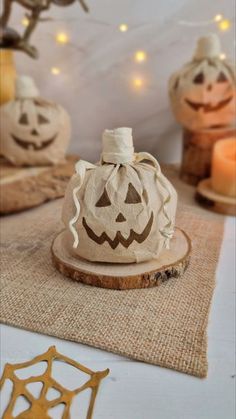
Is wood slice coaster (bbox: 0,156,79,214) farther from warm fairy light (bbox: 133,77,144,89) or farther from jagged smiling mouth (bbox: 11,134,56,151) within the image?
warm fairy light (bbox: 133,77,144,89)

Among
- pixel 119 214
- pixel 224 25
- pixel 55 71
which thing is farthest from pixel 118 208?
pixel 55 71

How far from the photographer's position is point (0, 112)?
109 centimetres

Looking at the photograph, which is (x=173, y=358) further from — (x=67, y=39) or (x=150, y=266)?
(x=67, y=39)

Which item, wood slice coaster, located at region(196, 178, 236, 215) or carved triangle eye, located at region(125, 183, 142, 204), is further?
wood slice coaster, located at region(196, 178, 236, 215)

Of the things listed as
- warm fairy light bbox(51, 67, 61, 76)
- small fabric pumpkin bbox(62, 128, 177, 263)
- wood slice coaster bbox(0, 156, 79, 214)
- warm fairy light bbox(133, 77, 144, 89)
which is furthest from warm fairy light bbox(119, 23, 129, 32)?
small fabric pumpkin bbox(62, 128, 177, 263)

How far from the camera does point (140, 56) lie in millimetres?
1144

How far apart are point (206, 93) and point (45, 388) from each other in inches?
28.2

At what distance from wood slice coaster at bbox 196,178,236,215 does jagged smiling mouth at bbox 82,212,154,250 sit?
34 cm

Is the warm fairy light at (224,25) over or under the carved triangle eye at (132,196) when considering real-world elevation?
over

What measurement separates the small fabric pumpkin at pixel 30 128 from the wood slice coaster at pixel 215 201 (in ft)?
1.29

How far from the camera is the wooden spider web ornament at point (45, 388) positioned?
0.45 metres

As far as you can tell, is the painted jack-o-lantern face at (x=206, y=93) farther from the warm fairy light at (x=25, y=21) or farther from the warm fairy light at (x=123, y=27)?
the warm fairy light at (x=25, y=21)

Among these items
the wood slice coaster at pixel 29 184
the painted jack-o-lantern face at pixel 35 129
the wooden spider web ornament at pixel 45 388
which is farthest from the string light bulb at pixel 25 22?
the wooden spider web ornament at pixel 45 388

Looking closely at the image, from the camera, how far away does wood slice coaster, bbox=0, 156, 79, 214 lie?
94 centimetres
